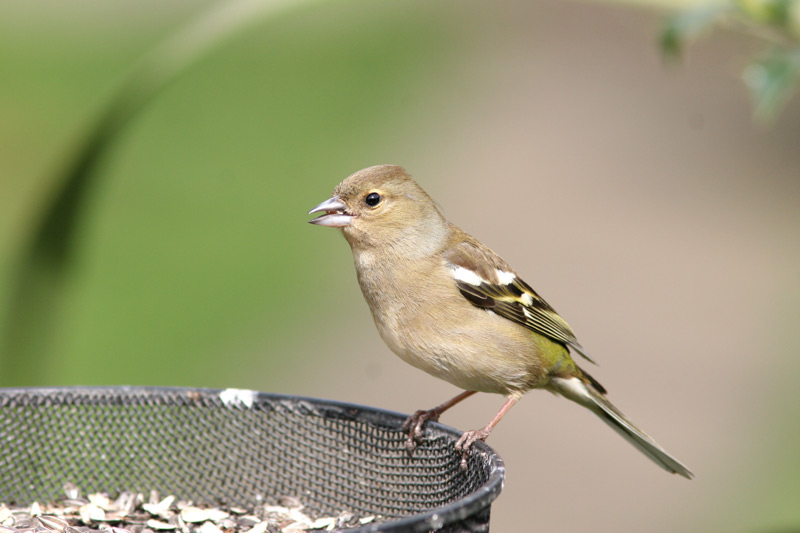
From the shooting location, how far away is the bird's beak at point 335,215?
15.3ft

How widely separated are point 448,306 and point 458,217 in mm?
7802

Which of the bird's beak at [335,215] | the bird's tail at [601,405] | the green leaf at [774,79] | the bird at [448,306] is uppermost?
the green leaf at [774,79]

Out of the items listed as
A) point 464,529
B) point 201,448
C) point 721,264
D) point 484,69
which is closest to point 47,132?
point 484,69

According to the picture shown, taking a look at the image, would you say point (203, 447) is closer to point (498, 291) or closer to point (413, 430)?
point (413, 430)

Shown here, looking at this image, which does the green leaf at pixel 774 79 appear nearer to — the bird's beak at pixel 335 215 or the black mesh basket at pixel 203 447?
the black mesh basket at pixel 203 447

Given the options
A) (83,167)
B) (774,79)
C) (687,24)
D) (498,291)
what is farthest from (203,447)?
(774,79)

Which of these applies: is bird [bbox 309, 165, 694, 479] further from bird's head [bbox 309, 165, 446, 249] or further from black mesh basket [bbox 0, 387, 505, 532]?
black mesh basket [bbox 0, 387, 505, 532]

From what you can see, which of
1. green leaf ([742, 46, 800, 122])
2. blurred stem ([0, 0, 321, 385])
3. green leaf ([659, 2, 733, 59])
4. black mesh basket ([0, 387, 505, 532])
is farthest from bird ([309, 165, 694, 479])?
green leaf ([742, 46, 800, 122])

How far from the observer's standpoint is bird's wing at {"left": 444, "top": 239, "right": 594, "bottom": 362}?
4.73 m

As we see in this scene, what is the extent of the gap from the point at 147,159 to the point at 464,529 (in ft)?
38.6

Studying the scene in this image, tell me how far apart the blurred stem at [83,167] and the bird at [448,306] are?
853 millimetres

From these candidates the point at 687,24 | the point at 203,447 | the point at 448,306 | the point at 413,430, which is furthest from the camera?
the point at 448,306

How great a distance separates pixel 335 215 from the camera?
15.6ft

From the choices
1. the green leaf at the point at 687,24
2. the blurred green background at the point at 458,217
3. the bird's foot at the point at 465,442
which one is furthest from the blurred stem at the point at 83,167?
the bird's foot at the point at 465,442
